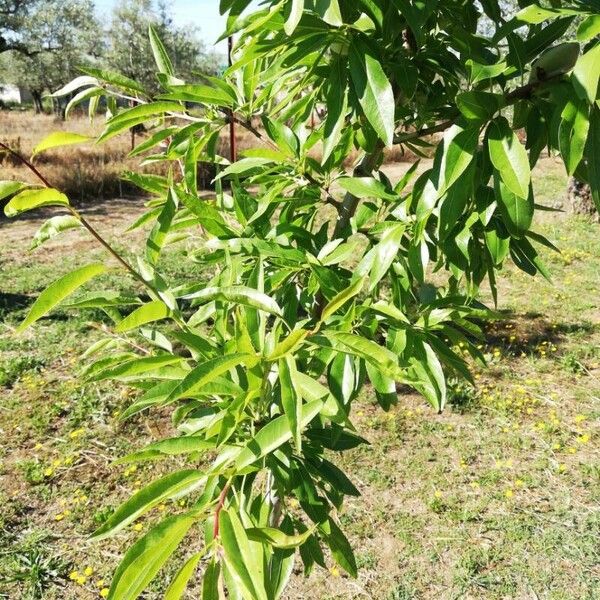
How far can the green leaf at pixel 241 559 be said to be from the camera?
0.67 metres

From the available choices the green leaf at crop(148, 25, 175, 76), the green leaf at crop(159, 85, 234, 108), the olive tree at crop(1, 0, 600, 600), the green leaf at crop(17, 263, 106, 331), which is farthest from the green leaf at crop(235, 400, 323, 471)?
the green leaf at crop(148, 25, 175, 76)

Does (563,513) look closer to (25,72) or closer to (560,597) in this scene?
(560,597)

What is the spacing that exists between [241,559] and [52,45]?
35361mm

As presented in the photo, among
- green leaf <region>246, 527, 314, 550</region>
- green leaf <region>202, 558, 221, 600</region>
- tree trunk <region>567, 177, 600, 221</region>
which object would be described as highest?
green leaf <region>246, 527, 314, 550</region>

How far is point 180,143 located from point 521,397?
3.34 metres

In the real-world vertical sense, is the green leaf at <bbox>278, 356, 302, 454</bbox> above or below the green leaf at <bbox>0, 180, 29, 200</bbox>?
below

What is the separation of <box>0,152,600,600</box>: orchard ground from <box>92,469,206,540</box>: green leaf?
1.36ft

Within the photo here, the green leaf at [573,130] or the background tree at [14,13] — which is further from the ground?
the background tree at [14,13]

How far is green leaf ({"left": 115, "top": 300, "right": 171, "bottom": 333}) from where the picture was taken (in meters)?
0.81

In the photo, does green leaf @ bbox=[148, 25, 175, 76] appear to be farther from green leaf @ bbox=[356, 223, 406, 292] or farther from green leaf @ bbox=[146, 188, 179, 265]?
green leaf @ bbox=[356, 223, 406, 292]

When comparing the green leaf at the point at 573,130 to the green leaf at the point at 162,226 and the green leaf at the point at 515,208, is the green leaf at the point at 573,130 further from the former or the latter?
the green leaf at the point at 162,226

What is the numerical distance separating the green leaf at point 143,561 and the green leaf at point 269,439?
0.43 ft

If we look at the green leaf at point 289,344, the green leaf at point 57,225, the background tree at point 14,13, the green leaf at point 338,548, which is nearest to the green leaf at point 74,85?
the green leaf at point 57,225

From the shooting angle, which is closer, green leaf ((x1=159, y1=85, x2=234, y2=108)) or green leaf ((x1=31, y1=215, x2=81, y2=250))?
green leaf ((x1=31, y1=215, x2=81, y2=250))
